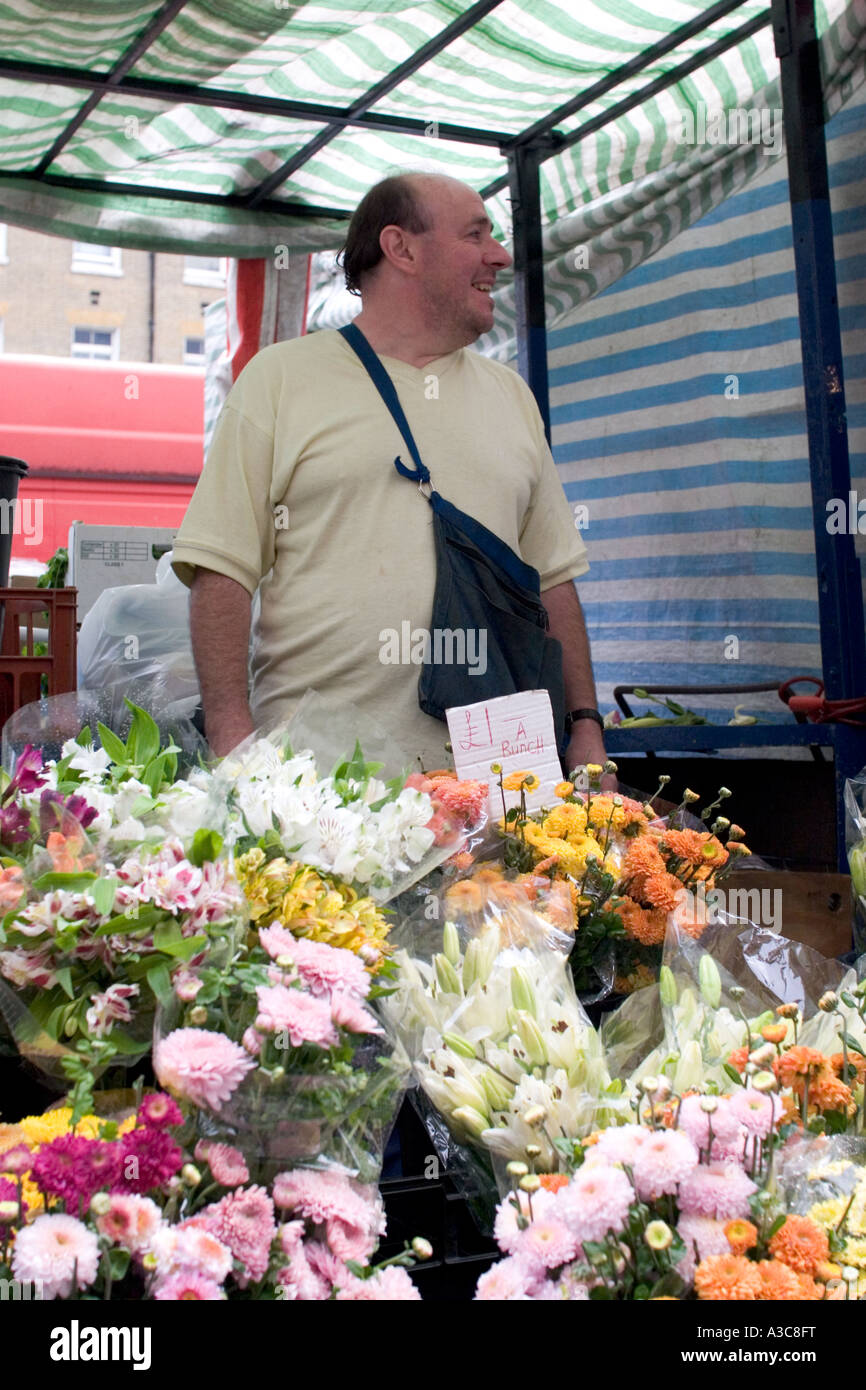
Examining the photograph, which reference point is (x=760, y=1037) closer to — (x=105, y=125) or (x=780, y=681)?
(x=780, y=681)

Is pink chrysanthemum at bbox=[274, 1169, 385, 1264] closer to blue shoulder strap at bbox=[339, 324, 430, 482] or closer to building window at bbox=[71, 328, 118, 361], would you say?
blue shoulder strap at bbox=[339, 324, 430, 482]

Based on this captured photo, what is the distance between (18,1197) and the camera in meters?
0.89

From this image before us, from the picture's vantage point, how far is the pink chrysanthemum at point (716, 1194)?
0.91m

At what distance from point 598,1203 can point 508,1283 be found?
0.09 meters

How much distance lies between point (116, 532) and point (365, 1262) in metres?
3.90

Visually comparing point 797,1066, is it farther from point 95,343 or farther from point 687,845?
point 95,343

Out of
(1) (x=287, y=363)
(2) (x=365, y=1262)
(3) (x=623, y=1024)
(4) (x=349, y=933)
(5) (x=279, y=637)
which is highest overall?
(1) (x=287, y=363)

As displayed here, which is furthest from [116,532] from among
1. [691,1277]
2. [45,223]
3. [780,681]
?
[691,1277]

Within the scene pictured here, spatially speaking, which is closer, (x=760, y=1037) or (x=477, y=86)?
(x=760, y=1037)

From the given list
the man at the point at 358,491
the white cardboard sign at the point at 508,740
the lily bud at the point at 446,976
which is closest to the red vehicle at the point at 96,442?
the man at the point at 358,491

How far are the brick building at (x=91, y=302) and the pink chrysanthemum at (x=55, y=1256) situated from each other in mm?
28548

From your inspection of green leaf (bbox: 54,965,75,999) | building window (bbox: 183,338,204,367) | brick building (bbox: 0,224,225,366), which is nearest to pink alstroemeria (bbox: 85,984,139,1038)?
green leaf (bbox: 54,965,75,999)

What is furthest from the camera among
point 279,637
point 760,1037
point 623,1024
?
point 279,637

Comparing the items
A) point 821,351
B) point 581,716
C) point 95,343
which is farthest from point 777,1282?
point 95,343
